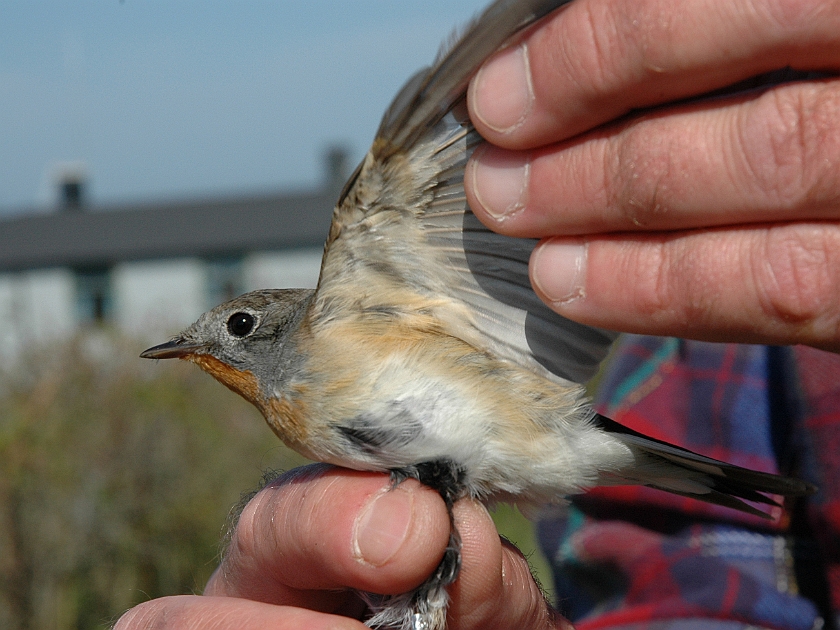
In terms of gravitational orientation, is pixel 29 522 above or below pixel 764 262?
below

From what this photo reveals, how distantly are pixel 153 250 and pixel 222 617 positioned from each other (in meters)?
40.6

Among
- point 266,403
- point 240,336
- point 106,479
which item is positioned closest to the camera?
point 266,403

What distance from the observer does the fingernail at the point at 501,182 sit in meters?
1.87

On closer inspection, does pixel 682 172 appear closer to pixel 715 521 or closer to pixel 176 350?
pixel 176 350

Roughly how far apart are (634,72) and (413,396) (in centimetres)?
106

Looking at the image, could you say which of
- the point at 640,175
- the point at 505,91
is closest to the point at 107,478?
the point at 505,91

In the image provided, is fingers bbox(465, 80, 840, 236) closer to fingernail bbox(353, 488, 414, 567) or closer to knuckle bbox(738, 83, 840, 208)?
knuckle bbox(738, 83, 840, 208)

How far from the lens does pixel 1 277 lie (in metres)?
39.4

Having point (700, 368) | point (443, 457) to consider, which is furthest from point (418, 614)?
point (700, 368)

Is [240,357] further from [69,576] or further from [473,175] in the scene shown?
[69,576]

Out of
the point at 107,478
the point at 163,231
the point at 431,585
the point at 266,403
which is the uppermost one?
the point at 266,403

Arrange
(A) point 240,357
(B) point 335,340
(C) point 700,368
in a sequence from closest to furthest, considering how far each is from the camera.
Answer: (B) point 335,340, (A) point 240,357, (C) point 700,368

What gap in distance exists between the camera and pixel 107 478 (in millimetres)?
6570

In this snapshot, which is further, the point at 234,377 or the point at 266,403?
the point at 234,377
